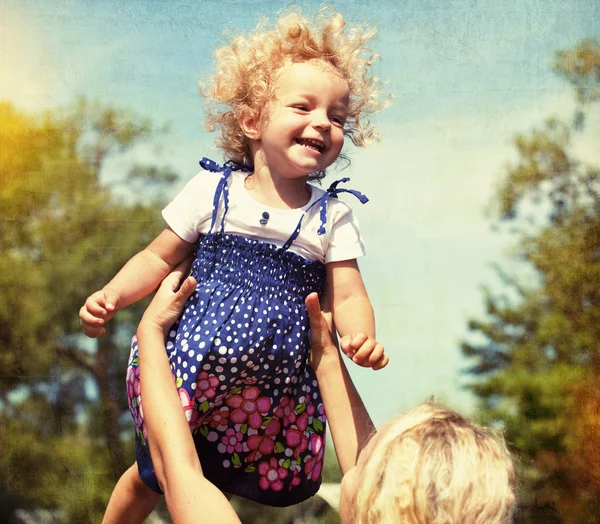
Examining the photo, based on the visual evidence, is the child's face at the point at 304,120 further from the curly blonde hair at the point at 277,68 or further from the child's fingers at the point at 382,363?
the child's fingers at the point at 382,363

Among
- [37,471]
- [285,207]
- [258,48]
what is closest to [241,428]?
[285,207]

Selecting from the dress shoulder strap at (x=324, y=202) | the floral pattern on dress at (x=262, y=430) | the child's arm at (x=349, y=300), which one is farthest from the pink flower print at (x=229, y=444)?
the dress shoulder strap at (x=324, y=202)

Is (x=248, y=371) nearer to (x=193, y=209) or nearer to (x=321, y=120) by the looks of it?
(x=193, y=209)

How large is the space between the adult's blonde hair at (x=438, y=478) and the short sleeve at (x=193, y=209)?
0.83 metres

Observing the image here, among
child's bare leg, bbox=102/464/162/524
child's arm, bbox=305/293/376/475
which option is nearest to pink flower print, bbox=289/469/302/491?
child's arm, bbox=305/293/376/475

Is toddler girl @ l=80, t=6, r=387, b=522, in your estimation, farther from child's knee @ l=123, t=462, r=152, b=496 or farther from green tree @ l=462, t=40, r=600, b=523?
green tree @ l=462, t=40, r=600, b=523

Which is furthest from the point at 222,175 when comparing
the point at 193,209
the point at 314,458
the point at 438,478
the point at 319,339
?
the point at 438,478

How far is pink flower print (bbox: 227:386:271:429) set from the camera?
1860mm

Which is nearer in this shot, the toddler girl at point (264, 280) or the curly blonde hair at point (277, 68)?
the toddler girl at point (264, 280)

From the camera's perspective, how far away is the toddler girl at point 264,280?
1807 mm

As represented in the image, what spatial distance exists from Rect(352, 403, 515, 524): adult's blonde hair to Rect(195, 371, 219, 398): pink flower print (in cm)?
64

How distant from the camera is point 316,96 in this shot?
1870 mm

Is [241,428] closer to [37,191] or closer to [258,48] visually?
[258,48]

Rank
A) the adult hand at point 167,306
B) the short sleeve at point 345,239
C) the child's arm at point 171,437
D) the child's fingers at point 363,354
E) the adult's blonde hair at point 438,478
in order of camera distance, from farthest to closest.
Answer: the short sleeve at point 345,239 < the adult hand at point 167,306 < the child's fingers at point 363,354 < the child's arm at point 171,437 < the adult's blonde hair at point 438,478
